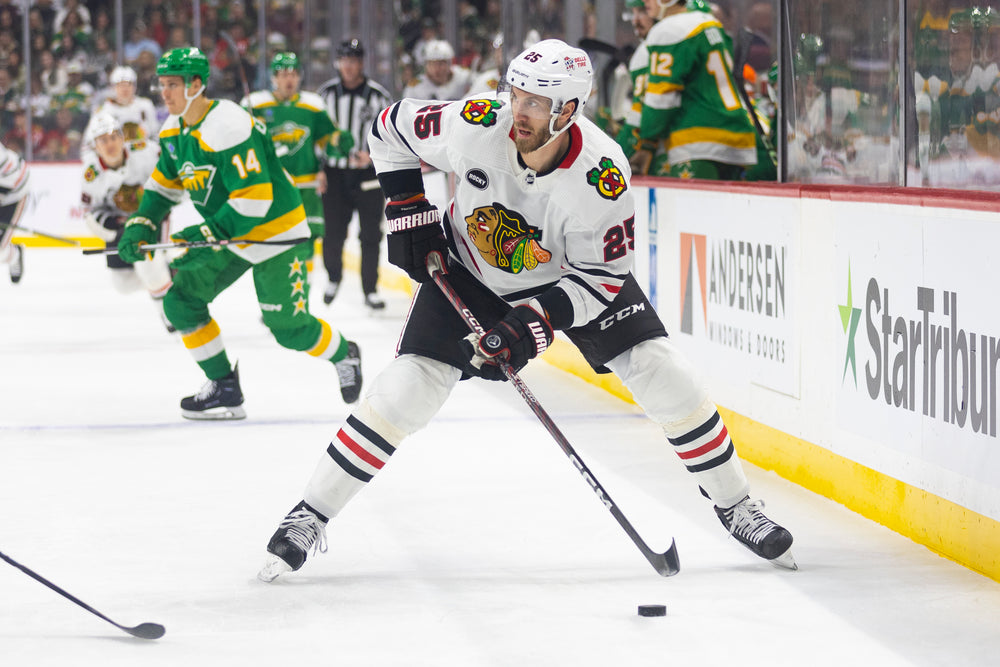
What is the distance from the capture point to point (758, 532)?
3.27m

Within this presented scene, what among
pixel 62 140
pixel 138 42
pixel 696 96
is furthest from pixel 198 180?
pixel 138 42

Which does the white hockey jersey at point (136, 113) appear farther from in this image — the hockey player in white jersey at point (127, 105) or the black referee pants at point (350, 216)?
the black referee pants at point (350, 216)

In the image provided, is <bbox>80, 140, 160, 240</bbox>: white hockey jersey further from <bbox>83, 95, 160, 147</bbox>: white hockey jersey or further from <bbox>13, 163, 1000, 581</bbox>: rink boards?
<bbox>13, 163, 1000, 581</bbox>: rink boards

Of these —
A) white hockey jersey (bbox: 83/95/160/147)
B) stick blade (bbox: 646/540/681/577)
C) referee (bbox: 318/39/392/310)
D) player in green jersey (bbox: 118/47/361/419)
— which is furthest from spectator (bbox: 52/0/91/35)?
stick blade (bbox: 646/540/681/577)

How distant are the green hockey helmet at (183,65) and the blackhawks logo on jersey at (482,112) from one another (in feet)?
6.58

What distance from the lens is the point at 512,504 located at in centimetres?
398

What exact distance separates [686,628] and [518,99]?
1081mm

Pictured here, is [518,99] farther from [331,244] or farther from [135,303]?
[135,303]

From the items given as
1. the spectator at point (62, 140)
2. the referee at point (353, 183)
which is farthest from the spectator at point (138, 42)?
the referee at point (353, 183)

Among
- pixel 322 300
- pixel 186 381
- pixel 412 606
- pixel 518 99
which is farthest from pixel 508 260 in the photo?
pixel 322 300

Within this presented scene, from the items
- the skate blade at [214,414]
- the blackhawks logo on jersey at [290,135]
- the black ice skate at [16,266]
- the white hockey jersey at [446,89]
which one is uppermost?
the white hockey jersey at [446,89]

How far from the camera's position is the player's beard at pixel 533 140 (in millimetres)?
2998

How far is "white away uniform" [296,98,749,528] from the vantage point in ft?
10.1

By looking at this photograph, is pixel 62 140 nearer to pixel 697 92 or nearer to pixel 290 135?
pixel 290 135
